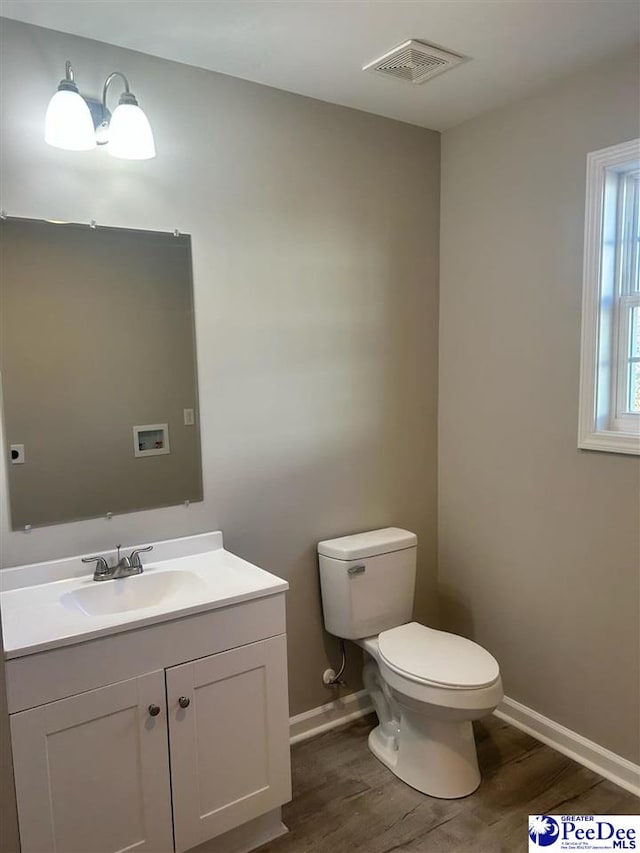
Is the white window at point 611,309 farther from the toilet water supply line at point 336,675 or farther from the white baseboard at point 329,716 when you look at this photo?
the white baseboard at point 329,716

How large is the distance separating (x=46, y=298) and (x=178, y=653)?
1.12 metres

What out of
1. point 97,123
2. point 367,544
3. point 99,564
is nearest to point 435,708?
point 367,544

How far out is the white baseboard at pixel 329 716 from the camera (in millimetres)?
2551

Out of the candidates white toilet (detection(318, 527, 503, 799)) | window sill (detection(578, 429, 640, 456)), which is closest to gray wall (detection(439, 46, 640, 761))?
window sill (detection(578, 429, 640, 456))

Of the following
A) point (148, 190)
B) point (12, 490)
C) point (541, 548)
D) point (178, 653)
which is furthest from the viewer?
point (541, 548)

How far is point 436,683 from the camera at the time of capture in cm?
209

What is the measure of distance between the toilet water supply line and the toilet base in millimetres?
432

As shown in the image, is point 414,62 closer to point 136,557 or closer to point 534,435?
point 534,435

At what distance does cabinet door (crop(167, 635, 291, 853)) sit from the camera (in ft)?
5.80

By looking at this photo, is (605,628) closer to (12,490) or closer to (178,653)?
(178,653)

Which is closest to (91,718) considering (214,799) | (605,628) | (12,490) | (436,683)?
(214,799)

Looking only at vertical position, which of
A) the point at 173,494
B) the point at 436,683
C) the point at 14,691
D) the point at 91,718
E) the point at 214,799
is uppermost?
the point at 173,494

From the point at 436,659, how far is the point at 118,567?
1134 mm

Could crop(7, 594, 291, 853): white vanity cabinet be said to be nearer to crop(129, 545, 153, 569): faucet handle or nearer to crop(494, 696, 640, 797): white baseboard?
crop(129, 545, 153, 569): faucet handle
